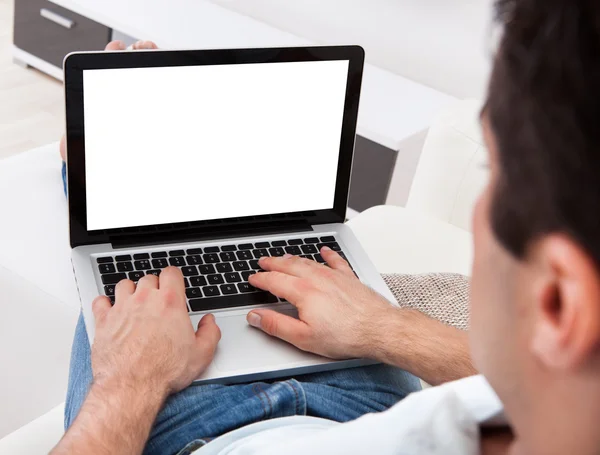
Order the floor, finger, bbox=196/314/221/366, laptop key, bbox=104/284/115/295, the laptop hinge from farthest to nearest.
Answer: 1. the floor
2. the laptop hinge
3. laptop key, bbox=104/284/115/295
4. finger, bbox=196/314/221/366

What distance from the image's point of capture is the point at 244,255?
45.4 inches

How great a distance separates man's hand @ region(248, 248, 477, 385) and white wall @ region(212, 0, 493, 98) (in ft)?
5.06

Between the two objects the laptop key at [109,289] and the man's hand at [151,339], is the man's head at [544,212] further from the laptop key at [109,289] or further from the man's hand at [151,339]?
the laptop key at [109,289]

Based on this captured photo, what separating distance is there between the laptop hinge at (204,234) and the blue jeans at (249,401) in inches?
6.4

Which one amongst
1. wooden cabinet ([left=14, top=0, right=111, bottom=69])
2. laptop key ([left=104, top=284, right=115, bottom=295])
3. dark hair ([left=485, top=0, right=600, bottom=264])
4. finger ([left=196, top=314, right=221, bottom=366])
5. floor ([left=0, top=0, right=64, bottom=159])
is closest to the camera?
dark hair ([left=485, top=0, right=600, bottom=264])

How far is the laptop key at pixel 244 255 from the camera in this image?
115 centimetres

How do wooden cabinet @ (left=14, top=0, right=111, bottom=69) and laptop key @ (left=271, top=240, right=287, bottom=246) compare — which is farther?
wooden cabinet @ (left=14, top=0, right=111, bottom=69)

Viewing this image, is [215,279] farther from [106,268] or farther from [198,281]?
[106,268]

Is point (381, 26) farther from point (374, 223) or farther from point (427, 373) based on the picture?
point (427, 373)

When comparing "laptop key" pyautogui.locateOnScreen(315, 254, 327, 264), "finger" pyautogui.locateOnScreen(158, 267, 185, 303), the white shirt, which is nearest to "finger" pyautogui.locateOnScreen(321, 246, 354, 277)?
"laptop key" pyautogui.locateOnScreen(315, 254, 327, 264)

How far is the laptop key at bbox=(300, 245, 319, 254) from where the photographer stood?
1184 millimetres

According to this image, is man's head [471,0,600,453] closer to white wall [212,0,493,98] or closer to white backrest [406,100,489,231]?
white backrest [406,100,489,231]

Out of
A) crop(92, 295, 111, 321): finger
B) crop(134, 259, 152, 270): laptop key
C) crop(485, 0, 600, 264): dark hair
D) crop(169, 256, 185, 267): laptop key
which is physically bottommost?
crop(169, 256, 185, 267): laptop key

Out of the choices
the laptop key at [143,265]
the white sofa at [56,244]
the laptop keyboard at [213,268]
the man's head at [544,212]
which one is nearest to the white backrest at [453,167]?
the white sofa at [56,244]
